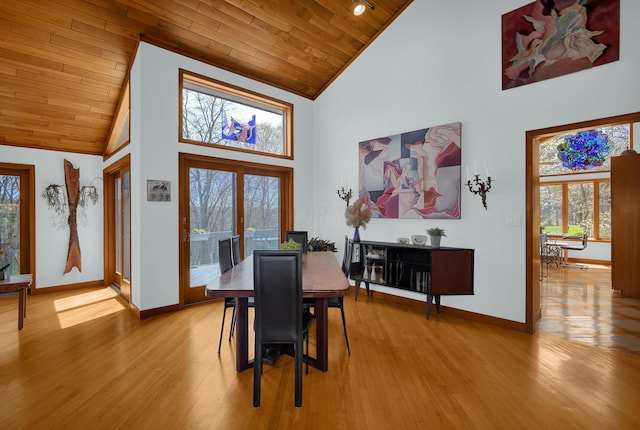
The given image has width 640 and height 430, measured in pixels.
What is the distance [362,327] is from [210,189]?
284 cm

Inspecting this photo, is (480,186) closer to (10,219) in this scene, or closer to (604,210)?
(604,210)

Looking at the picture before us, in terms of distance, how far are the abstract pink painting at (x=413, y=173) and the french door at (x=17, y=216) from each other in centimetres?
509

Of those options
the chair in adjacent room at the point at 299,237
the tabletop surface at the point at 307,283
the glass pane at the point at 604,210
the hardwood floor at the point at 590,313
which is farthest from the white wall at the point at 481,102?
the glass pane at the point at 604,210

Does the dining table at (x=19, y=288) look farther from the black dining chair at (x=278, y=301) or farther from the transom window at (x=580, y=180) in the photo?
the transom window at (x=580, y=180)

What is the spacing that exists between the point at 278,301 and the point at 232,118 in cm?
363

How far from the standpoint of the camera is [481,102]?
3668 mm

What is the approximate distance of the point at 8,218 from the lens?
4.69 metres

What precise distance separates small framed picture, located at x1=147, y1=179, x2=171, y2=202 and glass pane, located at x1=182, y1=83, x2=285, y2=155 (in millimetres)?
775

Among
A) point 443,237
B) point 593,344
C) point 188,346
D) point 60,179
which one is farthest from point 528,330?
point 60,179

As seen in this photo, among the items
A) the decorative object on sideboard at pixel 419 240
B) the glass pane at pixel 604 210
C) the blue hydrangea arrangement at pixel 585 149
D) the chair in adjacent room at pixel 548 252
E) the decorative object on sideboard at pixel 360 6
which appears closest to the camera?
the decorative object on sideboard at pixel 360 6

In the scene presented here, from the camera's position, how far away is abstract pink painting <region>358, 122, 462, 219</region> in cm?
391

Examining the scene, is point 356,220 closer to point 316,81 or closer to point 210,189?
point 210,189

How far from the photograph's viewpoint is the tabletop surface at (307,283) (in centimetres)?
199

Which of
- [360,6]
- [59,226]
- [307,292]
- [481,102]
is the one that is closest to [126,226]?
[59,226]
